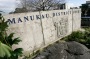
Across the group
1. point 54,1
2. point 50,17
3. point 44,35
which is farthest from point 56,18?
point 54,1

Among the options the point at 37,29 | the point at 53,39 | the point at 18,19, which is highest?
the point at 18,19

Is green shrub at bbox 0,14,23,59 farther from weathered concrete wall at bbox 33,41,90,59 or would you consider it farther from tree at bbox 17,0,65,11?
tree at bbox 17,0,65,11

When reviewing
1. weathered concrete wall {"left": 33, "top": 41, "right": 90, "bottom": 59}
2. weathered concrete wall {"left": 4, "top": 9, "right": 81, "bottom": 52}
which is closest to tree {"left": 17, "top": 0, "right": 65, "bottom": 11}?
weathered concrete wall {"left": 4, "top": 9, "right": 81, "bottom": 52}

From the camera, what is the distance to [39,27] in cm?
793

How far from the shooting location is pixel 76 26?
13.6 meters

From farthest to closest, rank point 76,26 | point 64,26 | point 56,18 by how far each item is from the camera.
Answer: point 76,26
point 64,26
point 56,18

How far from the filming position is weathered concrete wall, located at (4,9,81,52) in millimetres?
6457

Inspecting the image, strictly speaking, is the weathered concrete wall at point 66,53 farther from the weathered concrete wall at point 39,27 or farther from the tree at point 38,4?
the tree at point 38,4

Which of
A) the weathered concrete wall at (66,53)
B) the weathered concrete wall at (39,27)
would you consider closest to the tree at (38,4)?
the weathered concrete wall at (39,27)

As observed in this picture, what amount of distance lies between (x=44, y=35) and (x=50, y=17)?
1.14m

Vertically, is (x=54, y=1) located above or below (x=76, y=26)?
above

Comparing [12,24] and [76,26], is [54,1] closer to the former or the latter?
[76,26]

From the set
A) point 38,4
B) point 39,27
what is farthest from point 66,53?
point 38,4

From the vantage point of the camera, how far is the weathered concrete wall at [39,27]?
6457mm
